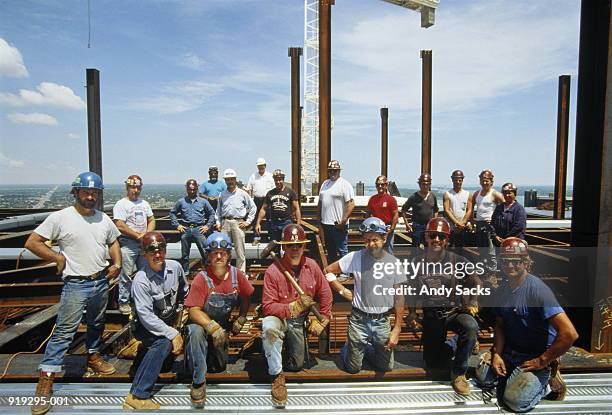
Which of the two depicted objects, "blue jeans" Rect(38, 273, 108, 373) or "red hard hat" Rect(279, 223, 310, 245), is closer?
"blue jeans" Rect(38, 273, 108, 373)

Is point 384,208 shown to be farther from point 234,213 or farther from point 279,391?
point 279,391

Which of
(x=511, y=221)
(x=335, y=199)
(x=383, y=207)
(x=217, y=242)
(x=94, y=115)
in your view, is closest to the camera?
(x=217, y=242)

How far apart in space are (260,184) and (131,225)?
263 cm

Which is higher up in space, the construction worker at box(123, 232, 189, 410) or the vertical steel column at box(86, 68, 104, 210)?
the vertical steel column at box(86, 68, 104, 210)

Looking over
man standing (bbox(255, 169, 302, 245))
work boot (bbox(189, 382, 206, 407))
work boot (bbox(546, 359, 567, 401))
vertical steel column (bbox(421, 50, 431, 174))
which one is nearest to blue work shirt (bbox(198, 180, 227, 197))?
man standing (bbox(255, 169, 302, 245))

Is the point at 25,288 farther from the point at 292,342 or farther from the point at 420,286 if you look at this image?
the point at 420,286

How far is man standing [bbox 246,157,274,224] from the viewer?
24.0ft

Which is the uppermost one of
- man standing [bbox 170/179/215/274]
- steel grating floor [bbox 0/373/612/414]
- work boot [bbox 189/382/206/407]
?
man standing [bbox 170/179/215/274]

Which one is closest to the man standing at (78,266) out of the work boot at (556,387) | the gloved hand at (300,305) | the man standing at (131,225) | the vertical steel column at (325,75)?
the man standing at (131,225)

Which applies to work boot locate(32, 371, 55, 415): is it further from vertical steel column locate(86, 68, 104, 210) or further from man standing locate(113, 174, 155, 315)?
vertical steel column locate(86, 68, 104, 210)

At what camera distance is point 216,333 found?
11.5 feet

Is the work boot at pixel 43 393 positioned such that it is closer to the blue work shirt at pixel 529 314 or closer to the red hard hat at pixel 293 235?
the red hard hat at pixel 293 235

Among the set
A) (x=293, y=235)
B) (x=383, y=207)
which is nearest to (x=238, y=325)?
(x=293, y=235)

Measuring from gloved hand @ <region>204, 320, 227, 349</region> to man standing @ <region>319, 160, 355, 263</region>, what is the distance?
3.05 meters
